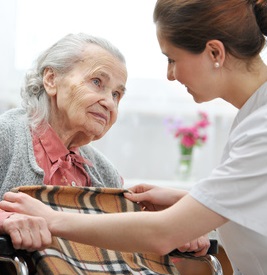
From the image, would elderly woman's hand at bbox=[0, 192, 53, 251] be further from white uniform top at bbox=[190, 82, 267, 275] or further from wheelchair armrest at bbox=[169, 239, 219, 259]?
wheelchair armrest at bbox=[169, 239, 219, 259]

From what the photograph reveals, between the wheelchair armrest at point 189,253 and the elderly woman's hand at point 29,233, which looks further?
the wheelchair armrest at point 189,253

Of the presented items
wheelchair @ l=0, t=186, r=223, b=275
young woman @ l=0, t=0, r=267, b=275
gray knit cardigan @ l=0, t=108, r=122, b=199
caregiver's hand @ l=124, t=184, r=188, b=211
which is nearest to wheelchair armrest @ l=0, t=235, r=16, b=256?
wheelchair @ l=0, t=186, r=223, b=275

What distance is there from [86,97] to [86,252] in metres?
0.53

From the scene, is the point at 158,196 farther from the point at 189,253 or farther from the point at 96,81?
the point at 96,81

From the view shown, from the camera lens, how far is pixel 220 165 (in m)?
1.63

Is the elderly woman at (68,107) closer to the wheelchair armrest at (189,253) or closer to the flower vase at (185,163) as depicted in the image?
the wheelchair armrest at (189,253)

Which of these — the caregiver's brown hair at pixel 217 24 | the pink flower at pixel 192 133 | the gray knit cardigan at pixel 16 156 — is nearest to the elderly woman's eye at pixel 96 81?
the gray knit cardigan at pixel 16 156

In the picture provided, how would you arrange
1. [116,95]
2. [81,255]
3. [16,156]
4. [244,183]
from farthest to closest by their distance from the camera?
[116,95], [16,156], [81,255], [244,183]

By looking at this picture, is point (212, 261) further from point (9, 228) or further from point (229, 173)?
point (9, 228)

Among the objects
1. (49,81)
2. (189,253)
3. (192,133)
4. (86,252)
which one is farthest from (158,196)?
(192,133)

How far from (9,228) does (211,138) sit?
2.39 metres

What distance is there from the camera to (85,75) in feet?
7.23

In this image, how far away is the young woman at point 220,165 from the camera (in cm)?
158

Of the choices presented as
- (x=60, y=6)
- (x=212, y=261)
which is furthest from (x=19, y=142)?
(x=60, y=6)
